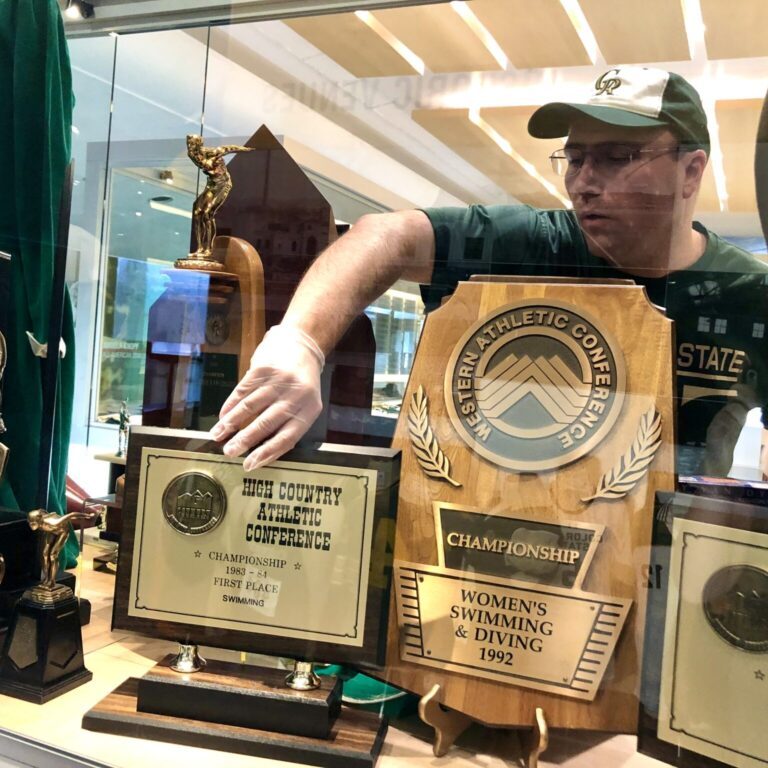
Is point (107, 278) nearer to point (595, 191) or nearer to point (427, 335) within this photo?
point (427, 335)

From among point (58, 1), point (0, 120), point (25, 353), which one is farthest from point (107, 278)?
point (58, 1)

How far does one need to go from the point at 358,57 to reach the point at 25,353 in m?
0.81

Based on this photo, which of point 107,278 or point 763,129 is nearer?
point 763,129

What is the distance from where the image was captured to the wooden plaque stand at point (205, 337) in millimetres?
1148

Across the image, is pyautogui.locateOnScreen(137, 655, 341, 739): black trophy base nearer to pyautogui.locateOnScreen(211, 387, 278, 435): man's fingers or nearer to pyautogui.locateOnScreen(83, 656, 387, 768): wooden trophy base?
pyautogui.locateOnScreen(83, 656, 387, 768): wooden trophy base

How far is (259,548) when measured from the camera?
3.03ft

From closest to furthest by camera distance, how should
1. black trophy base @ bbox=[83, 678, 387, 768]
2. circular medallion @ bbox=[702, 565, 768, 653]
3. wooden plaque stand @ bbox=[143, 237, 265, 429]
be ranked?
circular medallion @ bbox=[702, 565, 768, 653] < black trophy base @ bbox=[83, 678, 387, 768] < wooden plaque stand @ bbox=[143, 237, 265, 429]

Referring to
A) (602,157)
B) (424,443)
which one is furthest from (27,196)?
(602,157)

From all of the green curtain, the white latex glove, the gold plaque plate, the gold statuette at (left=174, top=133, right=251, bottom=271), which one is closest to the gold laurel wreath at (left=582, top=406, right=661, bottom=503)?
the gold plaque plate

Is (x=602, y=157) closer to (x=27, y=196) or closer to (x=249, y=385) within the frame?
(x=249, y=385)

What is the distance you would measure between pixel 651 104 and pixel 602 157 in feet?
0.27

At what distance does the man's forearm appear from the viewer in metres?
1.02

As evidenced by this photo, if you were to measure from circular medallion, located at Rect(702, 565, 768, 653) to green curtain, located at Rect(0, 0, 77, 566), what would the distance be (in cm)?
114

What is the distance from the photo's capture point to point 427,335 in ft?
3.12
